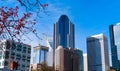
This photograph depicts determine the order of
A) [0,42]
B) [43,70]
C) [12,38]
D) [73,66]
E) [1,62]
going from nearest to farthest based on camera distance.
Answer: [12,38] < [0,42] < [43,70] < [1,62] < [73,66]

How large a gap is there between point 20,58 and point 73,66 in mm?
75933

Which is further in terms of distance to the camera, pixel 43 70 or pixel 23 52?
pixel 23 52

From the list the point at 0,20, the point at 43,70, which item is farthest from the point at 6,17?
the point at 43,70

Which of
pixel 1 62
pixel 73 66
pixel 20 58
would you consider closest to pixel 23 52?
pixel 20 58

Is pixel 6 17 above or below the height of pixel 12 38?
above

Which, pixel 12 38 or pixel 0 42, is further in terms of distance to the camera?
pixel 0 42

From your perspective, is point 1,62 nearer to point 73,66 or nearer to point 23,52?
point 23,52

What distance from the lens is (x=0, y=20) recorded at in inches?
388

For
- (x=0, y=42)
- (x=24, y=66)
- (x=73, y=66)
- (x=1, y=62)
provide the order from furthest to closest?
(x=73, y=66) < (x=24, y=66) < (x=1, y=62) < (x=0, y=42)

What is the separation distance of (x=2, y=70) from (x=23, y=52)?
47615 millimetres

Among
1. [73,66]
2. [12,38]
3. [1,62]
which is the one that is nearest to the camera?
[12,38]

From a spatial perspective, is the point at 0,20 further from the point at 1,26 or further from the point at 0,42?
the point at 0,42

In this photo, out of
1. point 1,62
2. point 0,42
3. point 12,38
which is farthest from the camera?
point 1,62

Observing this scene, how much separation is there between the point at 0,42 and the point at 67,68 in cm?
18997
